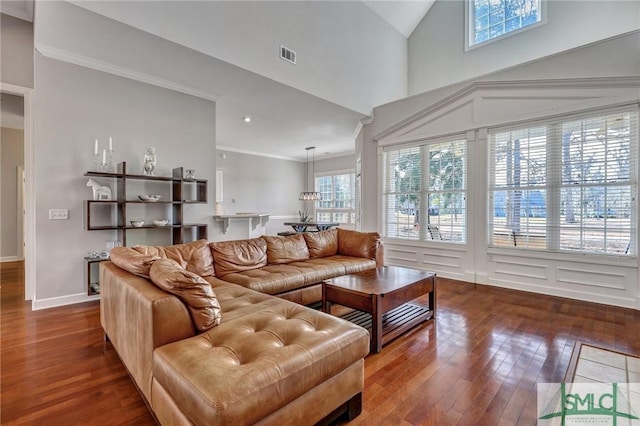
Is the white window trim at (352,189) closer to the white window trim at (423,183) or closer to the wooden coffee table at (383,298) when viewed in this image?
the white window trim at (423,183)

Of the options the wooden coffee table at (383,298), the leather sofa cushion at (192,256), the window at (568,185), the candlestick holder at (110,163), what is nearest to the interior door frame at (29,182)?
the candlestick holder at (110,163)

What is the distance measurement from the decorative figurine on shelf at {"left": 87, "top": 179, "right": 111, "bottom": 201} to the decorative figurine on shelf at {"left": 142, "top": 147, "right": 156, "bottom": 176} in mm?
484

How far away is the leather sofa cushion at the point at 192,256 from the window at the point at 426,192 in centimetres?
356

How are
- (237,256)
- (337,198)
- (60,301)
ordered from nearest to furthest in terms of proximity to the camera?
(237,256)
(60,301)
(337,198)

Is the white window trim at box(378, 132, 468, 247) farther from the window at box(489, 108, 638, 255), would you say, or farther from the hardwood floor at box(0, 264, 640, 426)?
the hardwood floor at box(0, 264, 640, 426)

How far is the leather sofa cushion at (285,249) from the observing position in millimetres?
3674

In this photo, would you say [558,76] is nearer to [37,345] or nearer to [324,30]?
[324,30]

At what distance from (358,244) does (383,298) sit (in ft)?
5.87

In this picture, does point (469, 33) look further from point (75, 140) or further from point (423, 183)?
point (75, 140)

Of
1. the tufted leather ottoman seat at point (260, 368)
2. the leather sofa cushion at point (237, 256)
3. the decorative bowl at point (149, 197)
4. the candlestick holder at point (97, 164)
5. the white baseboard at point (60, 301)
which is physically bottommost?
the white baseboard at point (60, 301)

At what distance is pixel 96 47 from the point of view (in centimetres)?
341

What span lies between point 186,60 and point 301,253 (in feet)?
9.09

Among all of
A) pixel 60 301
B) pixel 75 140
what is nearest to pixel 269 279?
pixel 60 301

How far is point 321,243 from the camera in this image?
4.25 m
